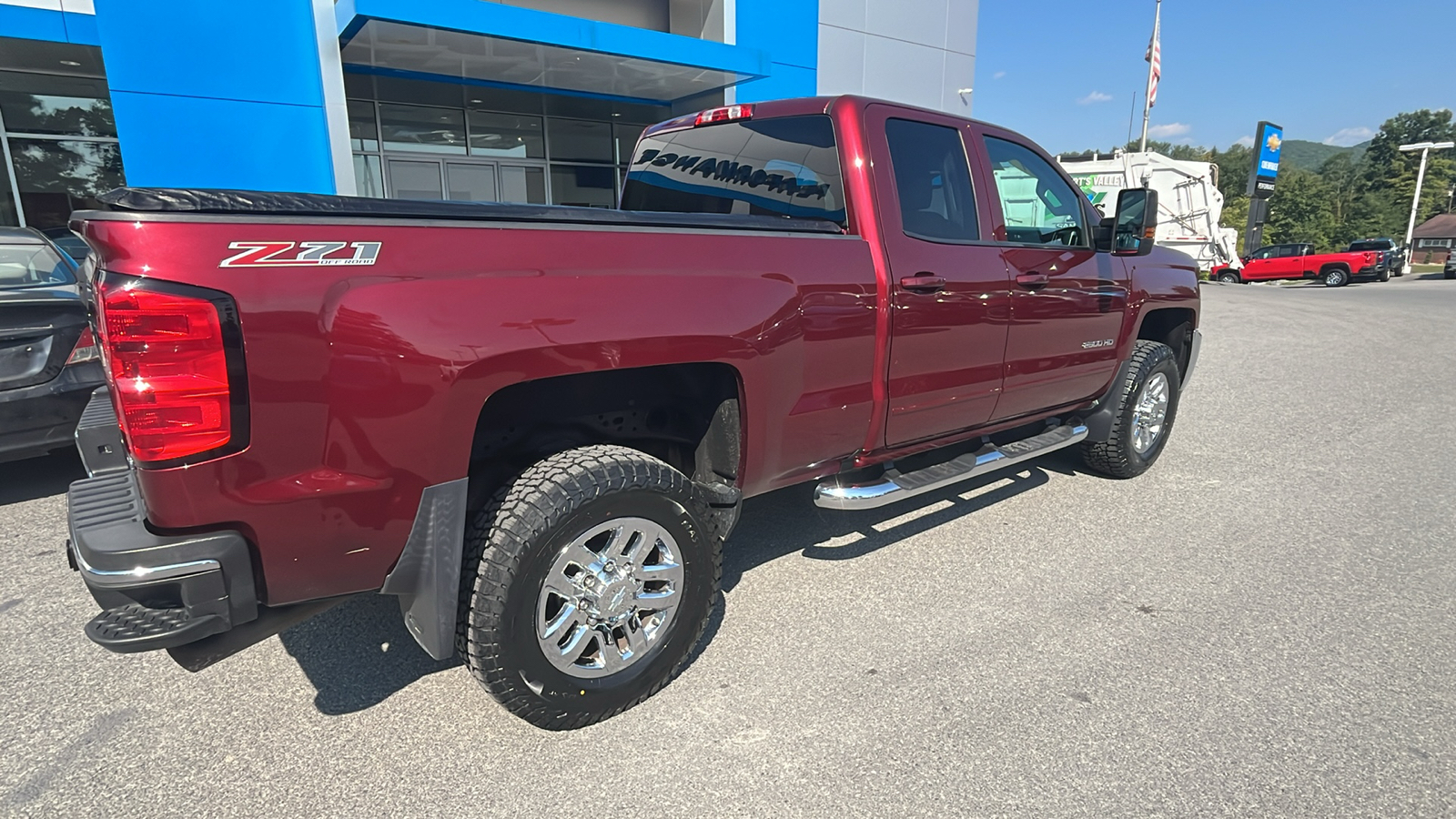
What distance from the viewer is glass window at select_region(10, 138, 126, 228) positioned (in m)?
11.0

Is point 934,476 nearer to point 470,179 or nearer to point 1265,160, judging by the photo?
point 470,179

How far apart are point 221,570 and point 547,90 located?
13.2 meters

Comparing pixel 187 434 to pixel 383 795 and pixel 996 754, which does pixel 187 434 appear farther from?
pixel 996 754

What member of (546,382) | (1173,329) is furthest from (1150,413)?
(546,382)

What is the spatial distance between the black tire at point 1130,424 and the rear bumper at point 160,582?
4.62 m

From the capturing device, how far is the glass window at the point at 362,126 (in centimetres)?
1281

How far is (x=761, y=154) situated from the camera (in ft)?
11.8

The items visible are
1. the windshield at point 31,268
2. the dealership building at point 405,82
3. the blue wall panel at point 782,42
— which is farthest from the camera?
the blue wall panel at point 782,42

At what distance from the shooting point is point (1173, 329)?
5352 millimetres

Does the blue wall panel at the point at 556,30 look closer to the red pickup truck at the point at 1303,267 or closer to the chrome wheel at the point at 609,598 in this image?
the chrome wheel at the point at 609,598

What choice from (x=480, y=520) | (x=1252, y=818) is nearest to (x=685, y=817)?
(x=480, y=520)

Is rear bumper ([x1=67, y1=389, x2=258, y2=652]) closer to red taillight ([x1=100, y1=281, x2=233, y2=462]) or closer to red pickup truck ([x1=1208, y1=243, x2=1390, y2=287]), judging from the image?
red taillight ([x1=100, y1=281, x2=233, y2=462])

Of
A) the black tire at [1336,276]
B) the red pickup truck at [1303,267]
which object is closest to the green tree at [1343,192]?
the red pickup truck at [1303,267]

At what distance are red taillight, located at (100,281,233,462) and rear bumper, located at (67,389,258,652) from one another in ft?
0.79
